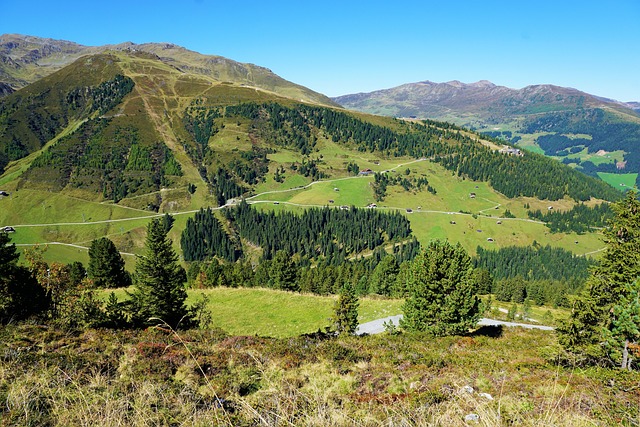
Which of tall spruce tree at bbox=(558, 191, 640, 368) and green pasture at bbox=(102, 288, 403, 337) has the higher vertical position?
tall spruce tree at bbox=(558, 191, 640, 368)

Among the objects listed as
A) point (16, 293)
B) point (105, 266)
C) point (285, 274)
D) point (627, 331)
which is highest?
point (627, 331)

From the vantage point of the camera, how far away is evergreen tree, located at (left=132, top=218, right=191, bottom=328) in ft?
101

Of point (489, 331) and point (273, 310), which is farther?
point (273, 310)

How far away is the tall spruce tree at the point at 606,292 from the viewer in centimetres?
1867

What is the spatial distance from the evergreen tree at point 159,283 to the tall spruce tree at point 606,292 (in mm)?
28539

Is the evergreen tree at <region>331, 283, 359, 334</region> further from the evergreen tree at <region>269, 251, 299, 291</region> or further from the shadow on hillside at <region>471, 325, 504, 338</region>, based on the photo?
the evergreen tree at <region>269, 251, 299, 291</region>

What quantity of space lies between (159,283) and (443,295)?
25.3m

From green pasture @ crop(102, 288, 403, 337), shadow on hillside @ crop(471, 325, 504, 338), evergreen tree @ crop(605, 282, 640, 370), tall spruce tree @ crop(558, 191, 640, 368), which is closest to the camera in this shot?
evergreen tree @ crop(605, 282, 640, 370)

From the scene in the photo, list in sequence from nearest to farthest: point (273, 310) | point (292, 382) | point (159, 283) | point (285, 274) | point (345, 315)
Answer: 1. point (292, 382)
2. point (159, 283)
3. point (345, 315)
4. point (273, 310)
5. point (285, 274)

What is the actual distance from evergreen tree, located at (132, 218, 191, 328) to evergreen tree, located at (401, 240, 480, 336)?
2014 cm

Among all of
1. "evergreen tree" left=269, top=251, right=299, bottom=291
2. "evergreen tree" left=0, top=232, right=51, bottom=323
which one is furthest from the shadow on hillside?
"evergreen tree" left=269, top=251, right=299, bottom=291

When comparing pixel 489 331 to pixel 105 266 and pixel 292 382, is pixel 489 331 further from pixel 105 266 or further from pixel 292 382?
pixel 105 266

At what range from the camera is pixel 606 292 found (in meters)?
19.9

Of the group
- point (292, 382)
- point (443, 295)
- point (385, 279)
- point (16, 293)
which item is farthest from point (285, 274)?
point (292, 382)
